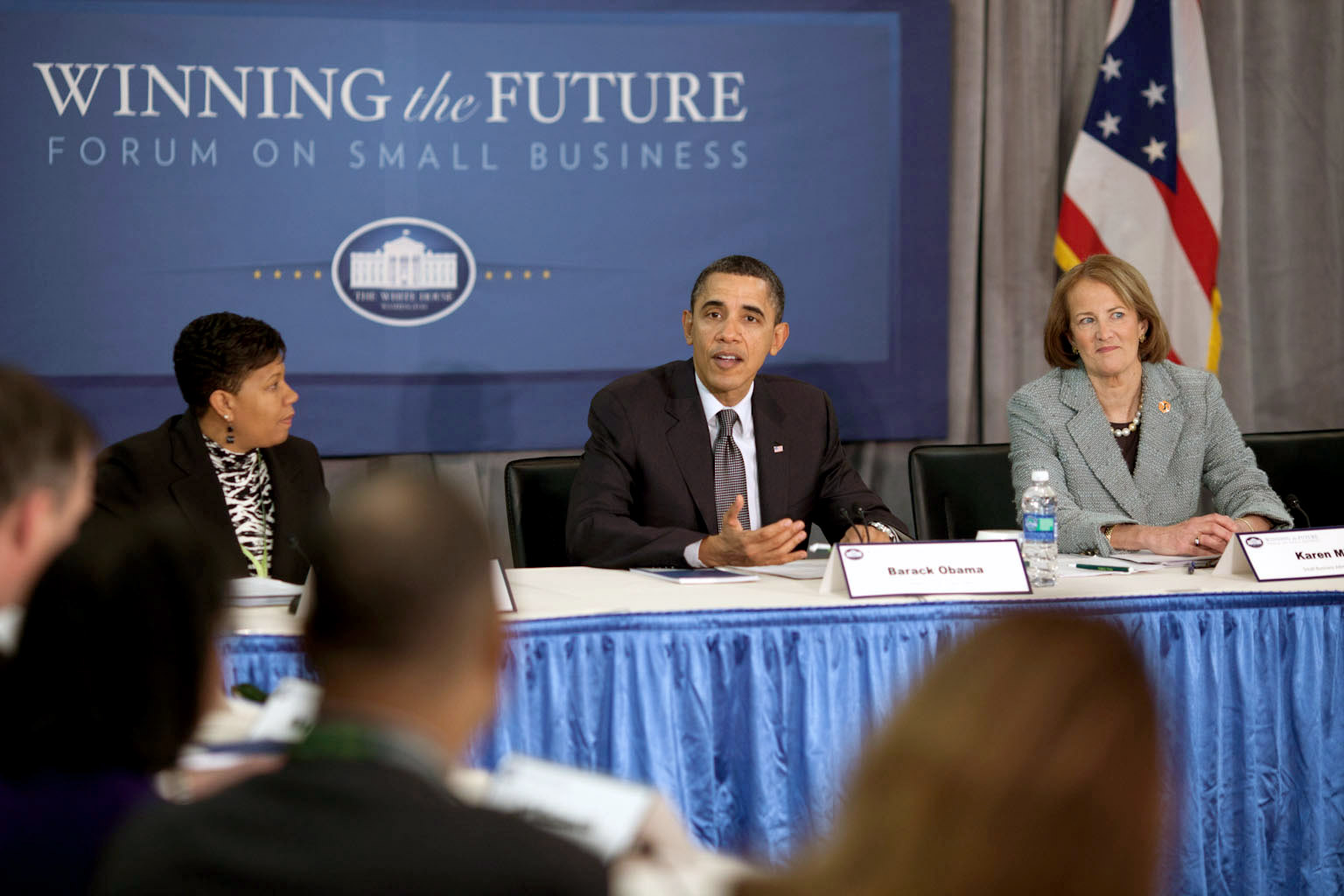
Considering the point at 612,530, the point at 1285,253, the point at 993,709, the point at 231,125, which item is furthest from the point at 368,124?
the point at 993,709

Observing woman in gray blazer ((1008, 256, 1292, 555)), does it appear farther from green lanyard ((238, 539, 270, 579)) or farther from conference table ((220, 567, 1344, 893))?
green lanyard ((238, 539, 270, 579))

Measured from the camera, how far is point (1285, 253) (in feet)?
15.4

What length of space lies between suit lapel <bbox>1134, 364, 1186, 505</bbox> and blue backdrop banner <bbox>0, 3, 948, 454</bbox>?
1.10 metres

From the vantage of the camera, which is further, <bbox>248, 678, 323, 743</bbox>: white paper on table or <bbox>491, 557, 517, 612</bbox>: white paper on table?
<bbox>491, 557, 517, 612</bbox>: white paper on table

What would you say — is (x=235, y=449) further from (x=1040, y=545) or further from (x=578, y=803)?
(x=578, y=803)

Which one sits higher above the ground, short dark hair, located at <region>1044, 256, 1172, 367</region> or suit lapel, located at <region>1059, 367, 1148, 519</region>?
short dark hair, located at <region>1044, 256, 1172, 367</region>

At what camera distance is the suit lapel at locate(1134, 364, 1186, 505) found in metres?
3.30

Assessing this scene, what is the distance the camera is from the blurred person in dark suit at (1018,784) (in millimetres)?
604

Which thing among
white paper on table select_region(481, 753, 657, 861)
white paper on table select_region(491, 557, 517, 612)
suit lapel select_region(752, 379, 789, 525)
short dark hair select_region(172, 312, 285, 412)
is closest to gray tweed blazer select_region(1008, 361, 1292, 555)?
suit lapel select_region(752, 379, 789, 525)

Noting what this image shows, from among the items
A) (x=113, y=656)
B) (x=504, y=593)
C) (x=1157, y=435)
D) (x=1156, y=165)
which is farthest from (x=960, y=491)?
(x=113, y=656)

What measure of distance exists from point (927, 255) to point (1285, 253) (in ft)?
4.73

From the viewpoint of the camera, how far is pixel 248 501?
311 centimetres

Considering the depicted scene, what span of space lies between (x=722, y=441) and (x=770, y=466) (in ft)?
0.47

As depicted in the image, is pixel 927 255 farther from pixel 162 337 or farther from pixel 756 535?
pixel 162 337
